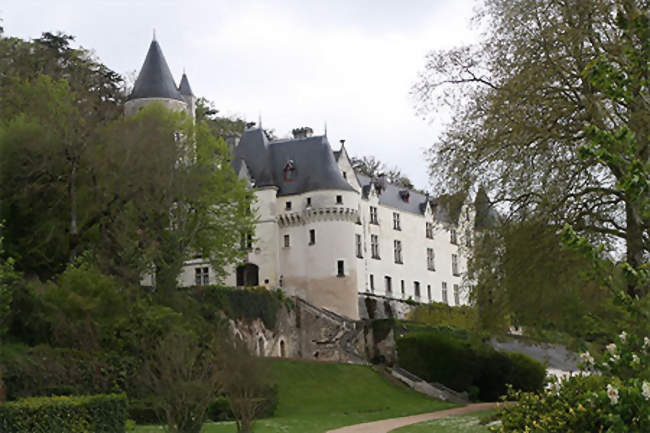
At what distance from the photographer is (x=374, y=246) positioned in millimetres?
56406

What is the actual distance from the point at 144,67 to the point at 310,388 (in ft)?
64.8

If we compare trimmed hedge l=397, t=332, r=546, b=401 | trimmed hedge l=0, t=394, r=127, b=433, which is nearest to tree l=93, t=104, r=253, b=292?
trimmed hedge l=397, t=332, r=546, b=401

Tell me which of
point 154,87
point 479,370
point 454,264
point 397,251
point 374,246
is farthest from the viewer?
point 454,264

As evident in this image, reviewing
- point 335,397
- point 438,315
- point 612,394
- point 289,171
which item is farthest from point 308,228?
point 612,394

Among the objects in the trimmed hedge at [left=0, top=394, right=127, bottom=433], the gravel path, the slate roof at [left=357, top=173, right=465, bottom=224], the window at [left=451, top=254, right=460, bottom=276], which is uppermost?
the slate roof at [left=357, top=173, right=465, bottom=224]

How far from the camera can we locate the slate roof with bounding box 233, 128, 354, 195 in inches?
2071

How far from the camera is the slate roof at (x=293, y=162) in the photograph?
52594mm

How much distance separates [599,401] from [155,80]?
3976 cm

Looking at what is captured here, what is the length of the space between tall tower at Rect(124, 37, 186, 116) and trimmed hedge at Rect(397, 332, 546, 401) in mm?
17333

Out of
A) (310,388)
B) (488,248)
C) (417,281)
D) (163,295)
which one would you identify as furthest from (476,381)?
(417,281)

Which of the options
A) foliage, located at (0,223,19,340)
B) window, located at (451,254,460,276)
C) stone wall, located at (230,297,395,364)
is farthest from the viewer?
window, located at (451,254,460,276)

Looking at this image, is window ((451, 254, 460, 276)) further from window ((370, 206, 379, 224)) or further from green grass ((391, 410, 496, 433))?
green grass ((391, 410, 496, 433))

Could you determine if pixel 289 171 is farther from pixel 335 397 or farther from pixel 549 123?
pixel 549 123

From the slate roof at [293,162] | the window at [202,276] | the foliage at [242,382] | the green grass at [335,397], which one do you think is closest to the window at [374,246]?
the slate roof at [293,162]
